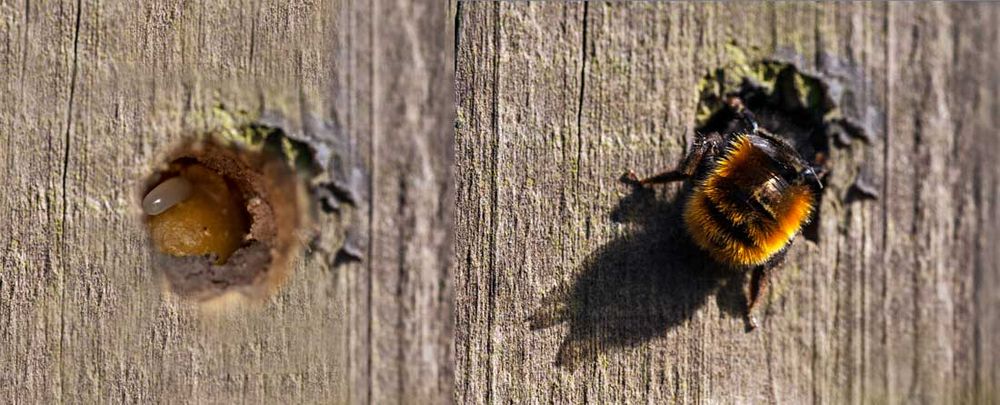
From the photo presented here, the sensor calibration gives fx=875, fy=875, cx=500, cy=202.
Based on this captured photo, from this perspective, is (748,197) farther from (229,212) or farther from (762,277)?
(229,212)

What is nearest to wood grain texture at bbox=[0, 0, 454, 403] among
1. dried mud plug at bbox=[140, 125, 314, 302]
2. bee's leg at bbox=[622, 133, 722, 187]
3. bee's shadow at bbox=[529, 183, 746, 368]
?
dried mud plug at bbox=[140, 125, 314, 302]

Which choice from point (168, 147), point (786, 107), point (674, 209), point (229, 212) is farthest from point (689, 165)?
point (168, 147)

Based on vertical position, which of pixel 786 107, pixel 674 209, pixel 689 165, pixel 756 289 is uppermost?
pixel 786 107

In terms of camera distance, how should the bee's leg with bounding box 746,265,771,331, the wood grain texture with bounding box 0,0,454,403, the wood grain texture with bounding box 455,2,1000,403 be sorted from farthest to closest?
1. the bee's leg with bounding box 746,265,771,331
2. the wood grain texture with bounding box 455,2,1000,403
3. the wood grain texture with bounding box 0,0,454,403

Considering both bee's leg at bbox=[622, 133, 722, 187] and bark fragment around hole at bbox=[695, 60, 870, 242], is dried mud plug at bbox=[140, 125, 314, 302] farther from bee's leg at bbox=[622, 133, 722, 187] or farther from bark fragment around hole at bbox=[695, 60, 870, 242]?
bark fragment around hole at bbox=[695, 60, 870, 242]

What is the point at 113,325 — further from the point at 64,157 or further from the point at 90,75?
the point at 90,75

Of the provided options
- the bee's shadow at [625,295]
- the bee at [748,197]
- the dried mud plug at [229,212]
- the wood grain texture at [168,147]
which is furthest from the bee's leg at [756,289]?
the dried mud plug at [229,212]

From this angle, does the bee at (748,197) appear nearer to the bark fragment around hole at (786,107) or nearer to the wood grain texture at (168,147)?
the bark fragment around hole at (786,107)
